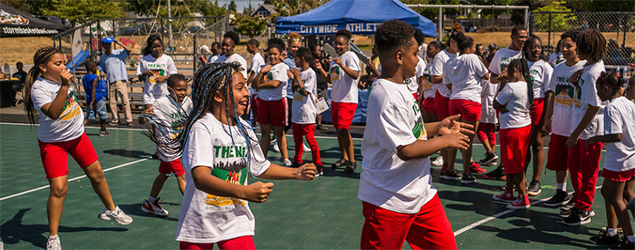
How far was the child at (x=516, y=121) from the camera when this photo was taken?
579cm

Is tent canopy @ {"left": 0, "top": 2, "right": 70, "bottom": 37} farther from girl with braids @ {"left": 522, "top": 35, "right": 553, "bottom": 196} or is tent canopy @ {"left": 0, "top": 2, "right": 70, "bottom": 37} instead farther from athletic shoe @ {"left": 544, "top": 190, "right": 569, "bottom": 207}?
athletic shoe @ {"left": 544, "top": 190, "right": 569, "bottom": 207}

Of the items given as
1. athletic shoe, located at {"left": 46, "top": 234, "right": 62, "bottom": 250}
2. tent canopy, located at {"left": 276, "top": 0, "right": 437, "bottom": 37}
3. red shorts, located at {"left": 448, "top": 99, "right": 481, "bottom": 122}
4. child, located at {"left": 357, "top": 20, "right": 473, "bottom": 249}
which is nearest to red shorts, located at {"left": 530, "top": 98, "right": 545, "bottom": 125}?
red shorts, located at {"left": 448, "top": 99, "right": 481, "bottom": 122}

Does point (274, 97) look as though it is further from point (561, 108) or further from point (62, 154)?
point (561, 108)

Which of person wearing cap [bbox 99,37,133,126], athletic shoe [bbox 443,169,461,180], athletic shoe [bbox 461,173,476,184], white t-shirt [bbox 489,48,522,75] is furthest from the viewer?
person wearing cap [bbox 99,37,133,126]

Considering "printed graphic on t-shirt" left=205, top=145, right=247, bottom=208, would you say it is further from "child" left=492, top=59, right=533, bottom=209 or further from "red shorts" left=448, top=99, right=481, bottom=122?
"red shorts" left=448, top=99, right=481, bottom=122

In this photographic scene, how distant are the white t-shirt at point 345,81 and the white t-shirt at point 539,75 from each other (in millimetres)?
2431

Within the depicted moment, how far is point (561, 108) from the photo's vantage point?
5684mm

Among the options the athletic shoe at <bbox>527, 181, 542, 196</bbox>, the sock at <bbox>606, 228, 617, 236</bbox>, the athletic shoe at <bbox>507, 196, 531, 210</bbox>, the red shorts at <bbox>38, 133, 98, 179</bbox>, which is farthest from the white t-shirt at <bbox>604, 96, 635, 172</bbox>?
the red shorts at <bbox>38, 133, 98, 179</bbox>

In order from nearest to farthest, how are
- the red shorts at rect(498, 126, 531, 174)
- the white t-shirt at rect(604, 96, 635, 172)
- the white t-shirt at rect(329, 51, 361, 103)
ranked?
the white t-shirt at rect(604, 96, 635, 172) < the red shorts at rect(498, 126, 531, 174) < the white t-shirt at rect(329, 51, 361, 103)

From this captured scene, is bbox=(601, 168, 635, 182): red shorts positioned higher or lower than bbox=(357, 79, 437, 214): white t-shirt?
lower

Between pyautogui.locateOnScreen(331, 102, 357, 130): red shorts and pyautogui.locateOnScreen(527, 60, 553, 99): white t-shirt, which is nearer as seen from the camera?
pyautogui.locateOnScreen(527, 60, 553, 99): white t-shirt

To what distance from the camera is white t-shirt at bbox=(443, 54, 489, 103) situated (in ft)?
22.6

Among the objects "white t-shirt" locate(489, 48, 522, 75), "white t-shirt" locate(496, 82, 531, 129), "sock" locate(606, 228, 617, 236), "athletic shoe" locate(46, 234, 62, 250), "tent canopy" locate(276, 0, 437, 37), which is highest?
"tent canopy" locate(276, 0, 437, 37)

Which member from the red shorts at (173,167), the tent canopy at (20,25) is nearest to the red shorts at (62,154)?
the red shorts at (173,167)
